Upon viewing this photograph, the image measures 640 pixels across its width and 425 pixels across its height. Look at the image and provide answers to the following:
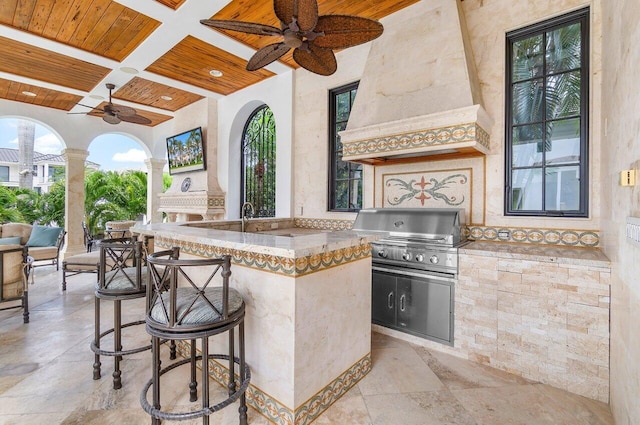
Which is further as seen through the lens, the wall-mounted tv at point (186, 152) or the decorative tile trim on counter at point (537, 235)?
the wall-mounted tv at point (186, 152)

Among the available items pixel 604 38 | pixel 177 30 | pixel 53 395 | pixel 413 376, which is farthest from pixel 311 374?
pixel 177 30

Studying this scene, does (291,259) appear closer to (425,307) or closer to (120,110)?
(425,307)

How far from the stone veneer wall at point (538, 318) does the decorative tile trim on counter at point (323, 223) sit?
1.73 metres

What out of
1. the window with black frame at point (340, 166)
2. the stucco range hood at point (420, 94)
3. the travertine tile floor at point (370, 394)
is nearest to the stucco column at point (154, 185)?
the travertine tile floor at point (370, 394)

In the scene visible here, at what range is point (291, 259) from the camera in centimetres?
163

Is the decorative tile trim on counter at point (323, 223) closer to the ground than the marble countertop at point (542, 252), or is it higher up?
higher up

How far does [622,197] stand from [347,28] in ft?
6.34

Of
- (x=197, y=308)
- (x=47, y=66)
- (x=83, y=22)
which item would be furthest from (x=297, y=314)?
(x=47, y=66)

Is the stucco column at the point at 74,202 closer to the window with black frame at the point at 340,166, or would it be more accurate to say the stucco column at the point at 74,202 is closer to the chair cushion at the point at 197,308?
the window with black frame at the point at 340,166

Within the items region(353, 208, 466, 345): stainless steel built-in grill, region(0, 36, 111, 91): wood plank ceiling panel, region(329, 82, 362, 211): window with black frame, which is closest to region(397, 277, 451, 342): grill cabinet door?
region(353, 208, 466, 345): stainless steel built-in grill

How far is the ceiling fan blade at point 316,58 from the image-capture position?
2420 mm

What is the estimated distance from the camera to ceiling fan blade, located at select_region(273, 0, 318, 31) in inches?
74.5

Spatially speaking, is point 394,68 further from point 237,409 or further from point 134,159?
point 134,159

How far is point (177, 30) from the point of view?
138 inches
